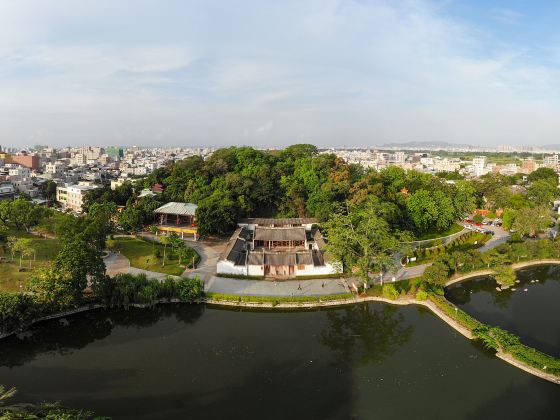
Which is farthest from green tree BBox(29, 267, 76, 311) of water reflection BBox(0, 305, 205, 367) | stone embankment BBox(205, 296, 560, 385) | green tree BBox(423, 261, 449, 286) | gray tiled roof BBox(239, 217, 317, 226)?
green tree BBox(423, 261, 449, 286)

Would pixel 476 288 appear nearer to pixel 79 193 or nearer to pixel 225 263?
pixel 225 263

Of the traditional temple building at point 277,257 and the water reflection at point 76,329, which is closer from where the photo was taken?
the water reflection at point 76,329

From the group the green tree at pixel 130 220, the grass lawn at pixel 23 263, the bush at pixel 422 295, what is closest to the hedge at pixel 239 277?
the bush at pixel 422 295

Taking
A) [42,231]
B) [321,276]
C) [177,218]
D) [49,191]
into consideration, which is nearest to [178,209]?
[177,218]

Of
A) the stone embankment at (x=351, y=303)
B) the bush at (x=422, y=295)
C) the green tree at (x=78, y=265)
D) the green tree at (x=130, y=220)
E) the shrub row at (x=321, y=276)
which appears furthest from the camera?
the green tree at (x=130, y=220)

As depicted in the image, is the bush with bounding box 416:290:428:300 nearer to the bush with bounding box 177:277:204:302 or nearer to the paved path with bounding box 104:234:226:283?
the bush with bounding box 177:277:204:302

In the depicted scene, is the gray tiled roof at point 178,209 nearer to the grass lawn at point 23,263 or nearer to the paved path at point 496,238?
the grass lawn at point 23,263

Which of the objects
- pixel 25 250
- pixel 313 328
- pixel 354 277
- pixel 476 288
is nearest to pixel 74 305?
pixel 25 250
